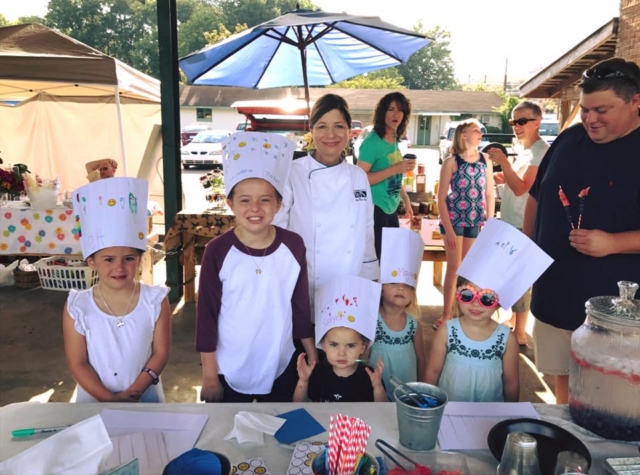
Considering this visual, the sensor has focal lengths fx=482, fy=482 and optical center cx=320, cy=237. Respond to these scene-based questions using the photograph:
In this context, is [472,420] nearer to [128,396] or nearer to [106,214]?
[128,396]

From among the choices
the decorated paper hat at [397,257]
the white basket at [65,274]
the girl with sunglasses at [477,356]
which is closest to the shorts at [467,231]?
the decorated paper hat at [397,257]

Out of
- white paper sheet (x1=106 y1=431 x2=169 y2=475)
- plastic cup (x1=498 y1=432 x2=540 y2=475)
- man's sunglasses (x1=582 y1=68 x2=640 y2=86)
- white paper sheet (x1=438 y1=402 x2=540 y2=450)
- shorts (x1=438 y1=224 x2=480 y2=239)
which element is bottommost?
white paper sheet (x1=438 y1=402 x2=540 y2=450)

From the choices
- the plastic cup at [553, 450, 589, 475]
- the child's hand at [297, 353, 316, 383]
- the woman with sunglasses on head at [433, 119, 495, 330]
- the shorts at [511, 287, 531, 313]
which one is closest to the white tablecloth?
the plastic cup at [553, 450, 589, 475]

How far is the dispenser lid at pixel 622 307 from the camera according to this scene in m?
1.16

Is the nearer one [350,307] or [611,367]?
[611,367]

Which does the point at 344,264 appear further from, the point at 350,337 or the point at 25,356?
the point at 25,356

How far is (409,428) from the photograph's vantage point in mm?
1137

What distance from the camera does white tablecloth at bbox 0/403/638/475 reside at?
3.71 ft

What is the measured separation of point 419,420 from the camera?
1106 millimetres

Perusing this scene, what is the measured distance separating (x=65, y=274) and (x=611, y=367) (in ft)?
15.4

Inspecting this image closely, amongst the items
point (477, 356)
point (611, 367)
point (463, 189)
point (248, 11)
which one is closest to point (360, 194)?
point (477, 356)

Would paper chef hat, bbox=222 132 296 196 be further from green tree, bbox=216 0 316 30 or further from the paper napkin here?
green tree, bbox=216 0 316 30

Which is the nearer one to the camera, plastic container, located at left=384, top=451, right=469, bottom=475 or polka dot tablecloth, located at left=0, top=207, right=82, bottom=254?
plastic container, located at left=384, top=451, right=469, bottom=475

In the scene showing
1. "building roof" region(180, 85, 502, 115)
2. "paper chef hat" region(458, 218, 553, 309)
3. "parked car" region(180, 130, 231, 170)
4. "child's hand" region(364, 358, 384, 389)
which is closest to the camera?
"paper chef hat" region(458, 218, 553, 309)
